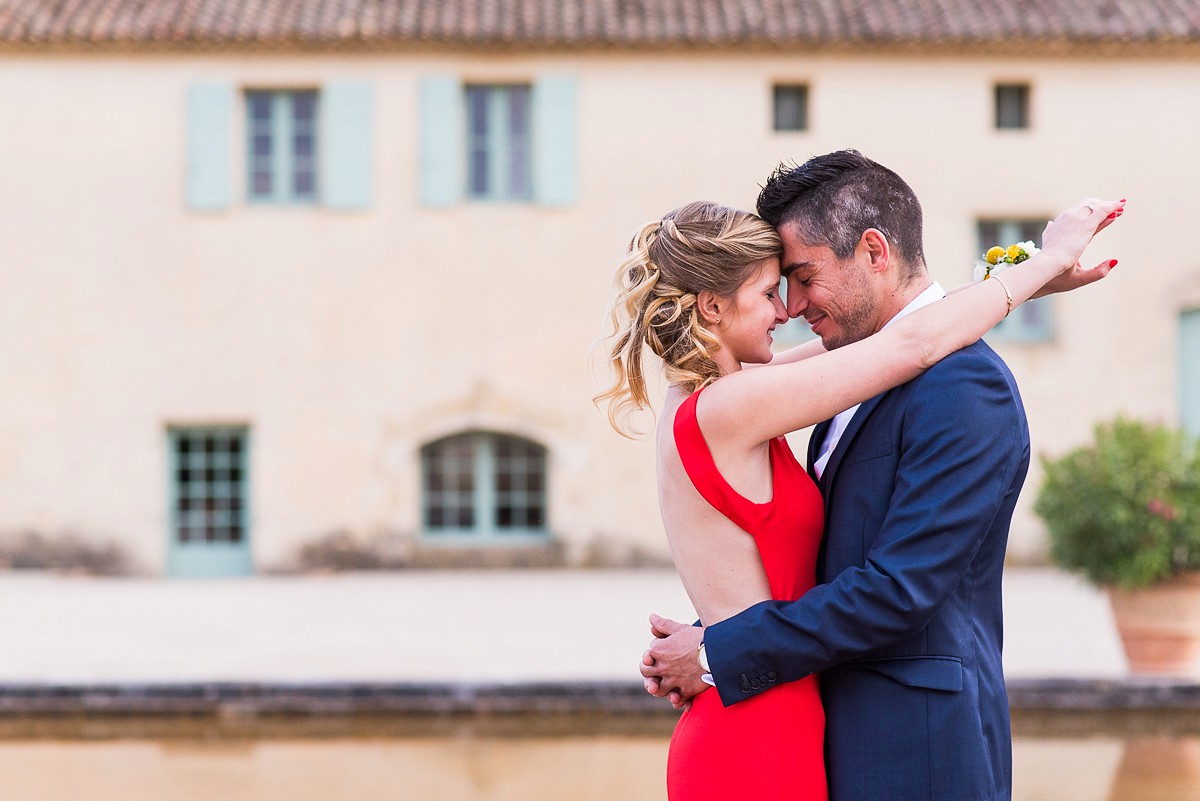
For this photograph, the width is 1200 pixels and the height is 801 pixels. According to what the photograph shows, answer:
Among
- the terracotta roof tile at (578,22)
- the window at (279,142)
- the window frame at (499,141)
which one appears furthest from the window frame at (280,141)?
the window frame at (499,141)

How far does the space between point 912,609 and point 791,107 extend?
13.9m

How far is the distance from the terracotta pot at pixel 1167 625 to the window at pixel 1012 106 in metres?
8.88

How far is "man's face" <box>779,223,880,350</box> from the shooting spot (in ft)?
8.22

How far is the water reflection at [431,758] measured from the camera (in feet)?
20.9

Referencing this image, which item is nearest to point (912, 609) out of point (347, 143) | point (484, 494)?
point (484, 494)

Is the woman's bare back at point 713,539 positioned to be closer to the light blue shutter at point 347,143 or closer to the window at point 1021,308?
the light blue shutter at point 347,143

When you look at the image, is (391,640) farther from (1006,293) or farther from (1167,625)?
(1006,293)

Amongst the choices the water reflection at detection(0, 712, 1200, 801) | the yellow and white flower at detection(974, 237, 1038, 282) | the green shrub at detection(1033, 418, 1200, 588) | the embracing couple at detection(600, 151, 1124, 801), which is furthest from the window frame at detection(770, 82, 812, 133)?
the embracing couple at detection(600, 151, 1124, 801)

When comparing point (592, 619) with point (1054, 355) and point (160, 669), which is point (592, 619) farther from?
point (1054, 355)

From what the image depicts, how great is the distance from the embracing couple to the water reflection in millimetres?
3998

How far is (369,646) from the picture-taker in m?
9.64

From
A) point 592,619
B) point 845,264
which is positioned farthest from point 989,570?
point 592,619

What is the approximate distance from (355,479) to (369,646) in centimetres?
574

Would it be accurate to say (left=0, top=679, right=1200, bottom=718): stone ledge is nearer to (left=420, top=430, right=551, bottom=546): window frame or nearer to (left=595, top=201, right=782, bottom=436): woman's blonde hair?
(left=595, top=201, right=782, bottom=436): woman's blonde hair
